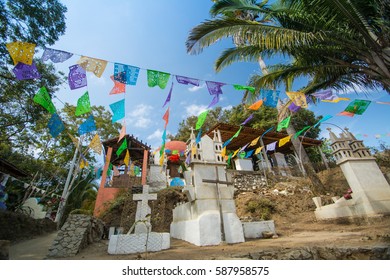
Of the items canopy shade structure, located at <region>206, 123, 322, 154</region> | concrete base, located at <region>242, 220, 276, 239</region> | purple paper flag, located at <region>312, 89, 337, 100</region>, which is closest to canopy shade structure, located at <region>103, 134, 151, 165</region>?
canopy shade structure, located at <region>206, 123, 322, 154</region>

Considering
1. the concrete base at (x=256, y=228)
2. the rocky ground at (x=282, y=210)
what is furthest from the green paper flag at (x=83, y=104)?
the concrete base at (x=256, y=228)

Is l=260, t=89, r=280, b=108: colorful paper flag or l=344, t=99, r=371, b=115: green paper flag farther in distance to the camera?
l=260, t=89, r=280, b=108: colorful paper flag

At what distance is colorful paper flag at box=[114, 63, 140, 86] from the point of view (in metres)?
5.31

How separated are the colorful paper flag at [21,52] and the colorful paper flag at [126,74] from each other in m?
1.87

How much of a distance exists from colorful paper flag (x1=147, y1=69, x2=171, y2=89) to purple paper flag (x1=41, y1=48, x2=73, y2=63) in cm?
212

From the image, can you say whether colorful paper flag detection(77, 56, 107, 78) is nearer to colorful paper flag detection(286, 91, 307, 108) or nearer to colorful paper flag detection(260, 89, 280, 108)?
colorful paper flag detection(260, 89, 280, 108)

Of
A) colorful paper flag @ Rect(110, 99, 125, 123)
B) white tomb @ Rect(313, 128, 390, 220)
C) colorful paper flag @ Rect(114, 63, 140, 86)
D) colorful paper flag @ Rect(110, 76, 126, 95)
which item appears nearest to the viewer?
colorful paper flag @ Rect(114, 63, 140, 86)

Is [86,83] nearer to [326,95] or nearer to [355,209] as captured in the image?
[326,95]

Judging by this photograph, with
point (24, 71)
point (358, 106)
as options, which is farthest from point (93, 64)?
point (358, 106)

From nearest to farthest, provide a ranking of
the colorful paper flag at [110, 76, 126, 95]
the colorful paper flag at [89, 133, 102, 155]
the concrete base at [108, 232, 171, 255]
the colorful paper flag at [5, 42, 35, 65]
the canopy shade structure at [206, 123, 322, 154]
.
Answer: the colorful paper flag at [5, 42, 35, 65]
the concrete base at [108, 232, 171, 255]
the colorful paper flag at [110, 76, 126, 95]
the colorful paper flag at [89, 133, 102, 155]
the canopy shade structure at [206, 123, 322, 154]

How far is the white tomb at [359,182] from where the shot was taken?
6141 millimetres

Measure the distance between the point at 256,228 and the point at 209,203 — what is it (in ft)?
6.75

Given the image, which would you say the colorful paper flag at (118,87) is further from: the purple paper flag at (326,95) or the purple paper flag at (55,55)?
the purple paper flag at (326,95)

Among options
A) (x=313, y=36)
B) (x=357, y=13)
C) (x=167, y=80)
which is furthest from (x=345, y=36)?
(x=167, y=80)
